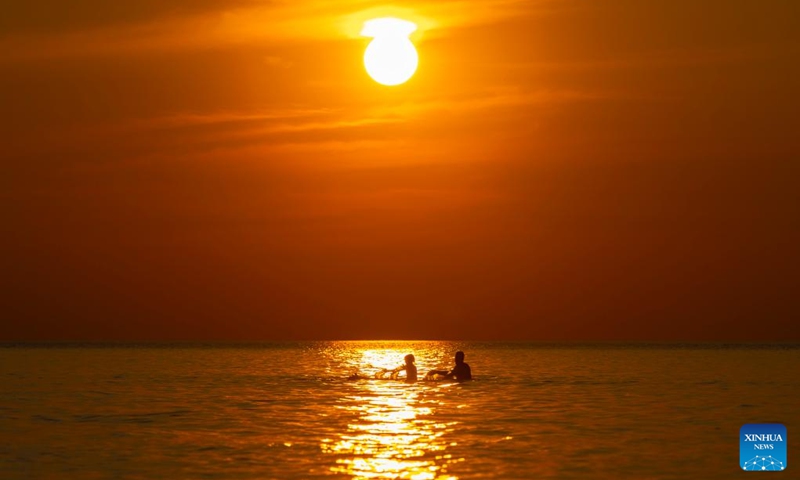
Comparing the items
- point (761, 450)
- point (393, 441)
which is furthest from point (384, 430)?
point (761, 450)

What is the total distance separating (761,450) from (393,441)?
34.0ft

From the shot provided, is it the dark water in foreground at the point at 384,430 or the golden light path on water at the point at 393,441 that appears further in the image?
the dark water in foreground at the point at 384,430

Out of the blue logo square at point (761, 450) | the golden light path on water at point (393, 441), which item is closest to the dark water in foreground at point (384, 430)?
the golden light path on water at point (393, 441)

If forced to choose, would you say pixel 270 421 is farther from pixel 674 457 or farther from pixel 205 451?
pixel 674 457

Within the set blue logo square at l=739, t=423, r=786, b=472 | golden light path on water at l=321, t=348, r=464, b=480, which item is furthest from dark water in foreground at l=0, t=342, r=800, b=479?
blue logo square at l=739, t=423, r=786, b=472

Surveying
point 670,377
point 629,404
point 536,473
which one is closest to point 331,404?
point 629,404

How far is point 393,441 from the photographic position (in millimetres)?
29281

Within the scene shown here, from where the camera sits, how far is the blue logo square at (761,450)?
82.9 ft

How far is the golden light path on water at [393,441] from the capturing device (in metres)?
24.2

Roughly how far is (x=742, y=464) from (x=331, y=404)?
21217mm

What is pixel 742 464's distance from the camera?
83.8 ft

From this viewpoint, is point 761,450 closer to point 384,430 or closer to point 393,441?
point 393,441

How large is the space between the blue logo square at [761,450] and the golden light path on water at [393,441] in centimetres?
752

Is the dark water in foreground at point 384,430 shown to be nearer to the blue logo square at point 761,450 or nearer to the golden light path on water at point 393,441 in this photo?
the golden light path on water at point 393,441
